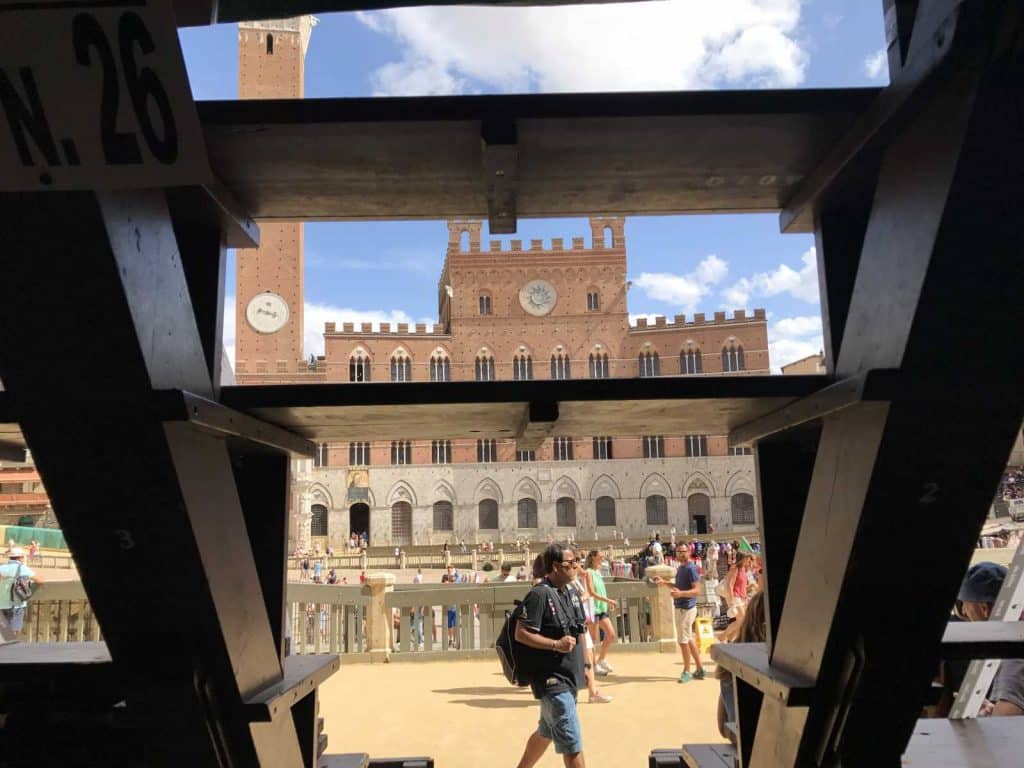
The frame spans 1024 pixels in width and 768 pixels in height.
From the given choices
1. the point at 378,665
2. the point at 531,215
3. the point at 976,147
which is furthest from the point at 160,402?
the point at 378,665

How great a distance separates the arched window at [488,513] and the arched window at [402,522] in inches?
182

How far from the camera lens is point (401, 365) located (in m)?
51.1

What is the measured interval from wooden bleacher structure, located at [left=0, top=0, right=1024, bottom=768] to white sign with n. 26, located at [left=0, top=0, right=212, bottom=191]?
8 centimetres

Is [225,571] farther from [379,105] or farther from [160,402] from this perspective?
[379,105]

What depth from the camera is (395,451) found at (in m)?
Answer: 49.9

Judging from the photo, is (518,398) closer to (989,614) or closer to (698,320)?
(989,614)

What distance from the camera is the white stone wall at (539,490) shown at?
47.9 metres

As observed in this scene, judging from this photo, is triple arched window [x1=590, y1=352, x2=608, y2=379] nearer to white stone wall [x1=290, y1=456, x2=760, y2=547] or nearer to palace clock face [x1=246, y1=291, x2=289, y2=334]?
white stone wall [x1=290, y1=456, x2=760, y2=547]

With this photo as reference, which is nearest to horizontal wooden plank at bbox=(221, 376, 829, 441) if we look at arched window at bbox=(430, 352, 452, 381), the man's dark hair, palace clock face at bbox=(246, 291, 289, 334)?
the man's dark hair

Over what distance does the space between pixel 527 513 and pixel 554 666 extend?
44489mm

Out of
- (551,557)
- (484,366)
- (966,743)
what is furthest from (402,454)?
(966,743)

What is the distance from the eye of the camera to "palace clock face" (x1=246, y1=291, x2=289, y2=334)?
4919 cm

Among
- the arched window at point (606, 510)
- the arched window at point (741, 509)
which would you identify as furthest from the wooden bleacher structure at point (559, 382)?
the arched window at point (741, 509)

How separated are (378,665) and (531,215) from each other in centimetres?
924
